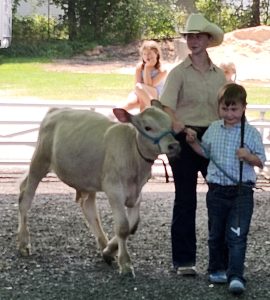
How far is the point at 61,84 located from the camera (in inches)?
992

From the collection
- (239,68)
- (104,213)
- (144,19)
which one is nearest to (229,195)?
(104,213)

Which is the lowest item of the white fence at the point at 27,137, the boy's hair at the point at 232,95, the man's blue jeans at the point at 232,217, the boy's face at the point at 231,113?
the white fence at the point at 27,137

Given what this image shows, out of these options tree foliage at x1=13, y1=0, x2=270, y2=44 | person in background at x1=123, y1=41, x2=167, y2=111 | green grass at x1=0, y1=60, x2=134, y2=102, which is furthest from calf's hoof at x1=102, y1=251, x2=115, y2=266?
tree foliage at x1=13, y1=0, x2=270, y2=44

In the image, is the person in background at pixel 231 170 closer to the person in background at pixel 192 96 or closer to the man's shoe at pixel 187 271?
the person in background at pixel 192 96

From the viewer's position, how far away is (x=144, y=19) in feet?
115

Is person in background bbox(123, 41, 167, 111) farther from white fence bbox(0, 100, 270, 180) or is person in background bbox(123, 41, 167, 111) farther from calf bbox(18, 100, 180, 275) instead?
calf bbox(18, 100, 180, 275)

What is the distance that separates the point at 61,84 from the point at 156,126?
19183mm

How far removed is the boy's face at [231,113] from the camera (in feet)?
19.9

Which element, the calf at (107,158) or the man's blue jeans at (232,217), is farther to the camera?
the calf at (107,158)

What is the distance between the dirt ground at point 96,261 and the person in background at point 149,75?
1.67 m

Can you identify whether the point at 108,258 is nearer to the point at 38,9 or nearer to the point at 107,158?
the point at 107,158

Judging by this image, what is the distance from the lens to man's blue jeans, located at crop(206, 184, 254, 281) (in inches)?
241

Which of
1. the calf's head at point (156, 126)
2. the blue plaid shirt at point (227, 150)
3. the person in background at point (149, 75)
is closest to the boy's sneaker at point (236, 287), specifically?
the blue plaid shirt at point (227, 150)

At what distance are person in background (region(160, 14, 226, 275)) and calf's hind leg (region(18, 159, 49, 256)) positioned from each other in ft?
4.63
